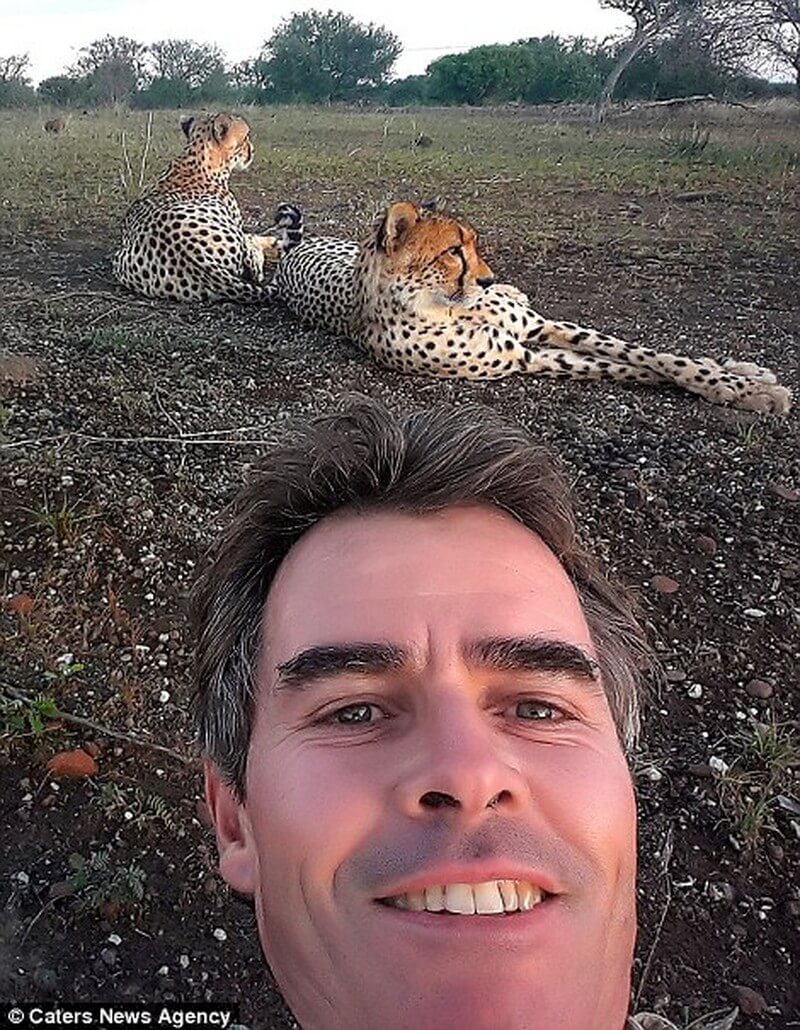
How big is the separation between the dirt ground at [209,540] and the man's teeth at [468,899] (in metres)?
0.95

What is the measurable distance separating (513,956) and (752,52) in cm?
2303

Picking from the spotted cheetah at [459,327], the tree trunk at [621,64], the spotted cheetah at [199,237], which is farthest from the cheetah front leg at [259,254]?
the tree trunk at [621,64]

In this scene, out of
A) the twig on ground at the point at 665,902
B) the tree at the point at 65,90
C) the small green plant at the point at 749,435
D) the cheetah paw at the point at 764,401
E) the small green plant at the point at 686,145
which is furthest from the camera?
the tree at the point at 65,90

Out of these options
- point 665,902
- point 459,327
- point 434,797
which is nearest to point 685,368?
point 459,327

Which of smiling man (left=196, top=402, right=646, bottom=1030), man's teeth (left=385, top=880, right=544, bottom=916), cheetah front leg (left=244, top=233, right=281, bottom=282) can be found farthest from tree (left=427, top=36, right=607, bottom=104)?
man's teeth (left=385, top=880, right=544, bottom=916)

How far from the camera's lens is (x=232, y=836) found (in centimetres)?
136

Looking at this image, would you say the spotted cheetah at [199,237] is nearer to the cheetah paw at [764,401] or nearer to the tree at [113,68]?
the cheetah paw at [764,401]

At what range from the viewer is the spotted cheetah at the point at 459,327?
445cm

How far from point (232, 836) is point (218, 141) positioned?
5.94m

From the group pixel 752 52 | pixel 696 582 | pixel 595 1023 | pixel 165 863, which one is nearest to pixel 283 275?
pixel 696 582

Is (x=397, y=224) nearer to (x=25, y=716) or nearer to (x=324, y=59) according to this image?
(x=25, y=716)

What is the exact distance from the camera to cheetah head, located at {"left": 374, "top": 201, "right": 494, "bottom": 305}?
463cm

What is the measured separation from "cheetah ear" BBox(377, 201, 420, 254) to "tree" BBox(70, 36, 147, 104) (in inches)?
890

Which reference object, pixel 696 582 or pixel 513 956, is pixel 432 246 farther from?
pixel 513 956
